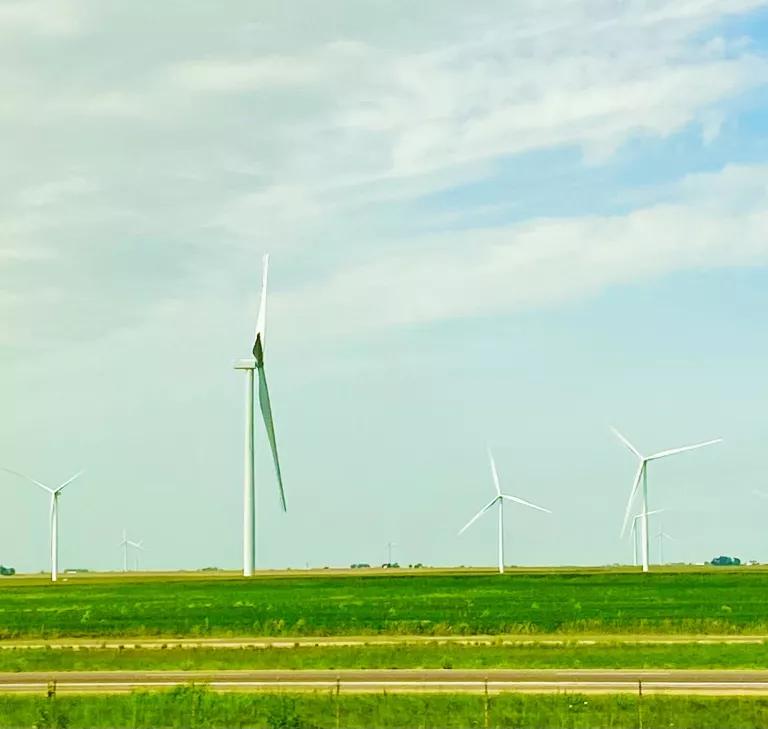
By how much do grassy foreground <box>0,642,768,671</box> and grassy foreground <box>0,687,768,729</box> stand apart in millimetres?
13265

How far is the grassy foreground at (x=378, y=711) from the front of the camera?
3797 cm

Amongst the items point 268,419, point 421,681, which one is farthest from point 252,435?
point 421,681

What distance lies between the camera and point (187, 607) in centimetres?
10775

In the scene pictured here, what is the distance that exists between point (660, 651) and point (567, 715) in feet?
81.8

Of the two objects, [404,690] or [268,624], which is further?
[268,624]

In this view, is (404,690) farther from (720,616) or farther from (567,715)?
(720,616)

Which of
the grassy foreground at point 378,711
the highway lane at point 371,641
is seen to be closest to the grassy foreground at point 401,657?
the highway lane at point 371,641

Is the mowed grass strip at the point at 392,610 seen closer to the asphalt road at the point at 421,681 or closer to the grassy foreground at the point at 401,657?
the grassy foreground at the point at 401,657

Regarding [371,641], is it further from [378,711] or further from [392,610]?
[378,711]

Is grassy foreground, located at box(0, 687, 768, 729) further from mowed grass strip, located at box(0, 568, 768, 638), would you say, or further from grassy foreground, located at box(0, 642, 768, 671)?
mowed grass strip, located at box(0, 568, 768, 638)

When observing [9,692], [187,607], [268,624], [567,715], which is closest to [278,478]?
[187,607]

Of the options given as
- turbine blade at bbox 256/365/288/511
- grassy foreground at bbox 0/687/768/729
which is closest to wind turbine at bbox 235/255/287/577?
turbine blade at bbox 256/365/288/511

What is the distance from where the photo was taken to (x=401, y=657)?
60.2 meters

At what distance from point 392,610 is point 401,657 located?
38.8 metres
